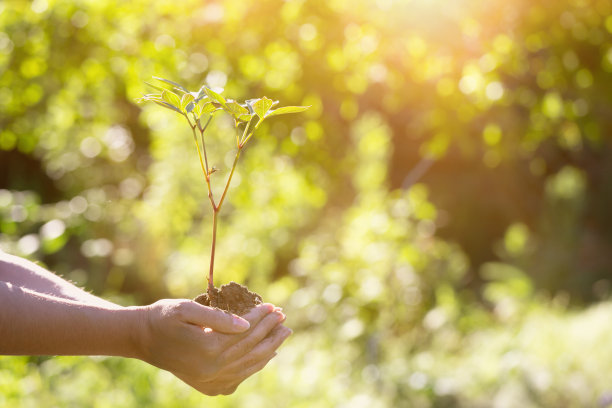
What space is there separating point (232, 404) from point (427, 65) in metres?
2.02

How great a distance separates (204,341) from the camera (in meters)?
1.11

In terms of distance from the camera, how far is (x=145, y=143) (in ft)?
29.9

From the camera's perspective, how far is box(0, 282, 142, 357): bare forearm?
1.05m

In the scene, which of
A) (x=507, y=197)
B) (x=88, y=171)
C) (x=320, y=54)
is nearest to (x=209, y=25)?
(x=320, y=54)

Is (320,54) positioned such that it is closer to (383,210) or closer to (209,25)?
(209,25)

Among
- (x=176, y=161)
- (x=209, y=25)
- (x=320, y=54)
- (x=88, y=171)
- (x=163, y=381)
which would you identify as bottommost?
(x=163, y=381)

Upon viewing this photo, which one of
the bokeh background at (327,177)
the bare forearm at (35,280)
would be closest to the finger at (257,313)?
the bare forearm at (35,280)

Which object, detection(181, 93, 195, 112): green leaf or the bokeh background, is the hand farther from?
the bokeh background

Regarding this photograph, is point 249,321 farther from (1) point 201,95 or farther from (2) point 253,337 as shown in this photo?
(1) point 201,95

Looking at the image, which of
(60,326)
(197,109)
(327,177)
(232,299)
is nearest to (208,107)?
(197,109)

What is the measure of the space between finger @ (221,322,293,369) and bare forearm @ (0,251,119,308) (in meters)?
0.31

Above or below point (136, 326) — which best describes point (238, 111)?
above

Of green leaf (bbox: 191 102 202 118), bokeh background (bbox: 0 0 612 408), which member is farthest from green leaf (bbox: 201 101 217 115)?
bokeh background (bbox: 0 0 612 408)

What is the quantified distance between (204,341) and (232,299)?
170 mm
